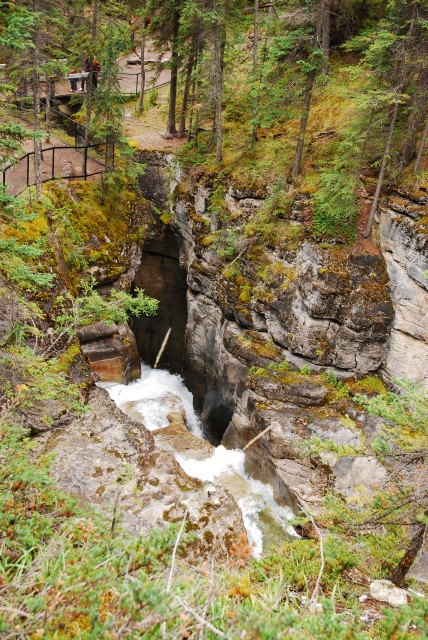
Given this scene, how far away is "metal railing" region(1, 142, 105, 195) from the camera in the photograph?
50.9 feet

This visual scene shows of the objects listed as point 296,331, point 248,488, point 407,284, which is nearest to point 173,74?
point 296,331

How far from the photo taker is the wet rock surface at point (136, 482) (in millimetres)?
8758

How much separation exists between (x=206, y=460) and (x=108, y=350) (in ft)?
18.7

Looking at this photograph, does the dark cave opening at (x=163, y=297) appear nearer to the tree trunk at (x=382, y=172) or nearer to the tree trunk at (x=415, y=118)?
the tree trunk at (x=382, y=172)

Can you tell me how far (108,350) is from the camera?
16250 mm

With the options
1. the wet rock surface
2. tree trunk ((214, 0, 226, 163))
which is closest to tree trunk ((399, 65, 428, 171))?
tree trunk ((214, 0, 226, 163))

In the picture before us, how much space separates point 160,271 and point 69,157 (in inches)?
261

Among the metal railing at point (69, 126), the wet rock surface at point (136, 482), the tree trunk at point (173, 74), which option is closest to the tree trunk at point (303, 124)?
the tree trunk at point (173, 74)

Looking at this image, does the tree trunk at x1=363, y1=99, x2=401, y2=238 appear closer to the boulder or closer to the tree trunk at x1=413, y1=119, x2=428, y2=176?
the tree trunk at x1=413, y1=119, x2=428, y2=176

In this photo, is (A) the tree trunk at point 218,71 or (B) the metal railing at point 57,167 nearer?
(B) the metal railing at point 57,167

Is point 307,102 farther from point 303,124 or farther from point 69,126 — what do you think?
point 69,126

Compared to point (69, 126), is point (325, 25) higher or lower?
higher

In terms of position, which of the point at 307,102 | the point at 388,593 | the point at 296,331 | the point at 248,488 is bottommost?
the point at 248,488

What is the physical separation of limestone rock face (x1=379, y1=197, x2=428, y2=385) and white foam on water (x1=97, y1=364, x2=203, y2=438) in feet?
28.2
